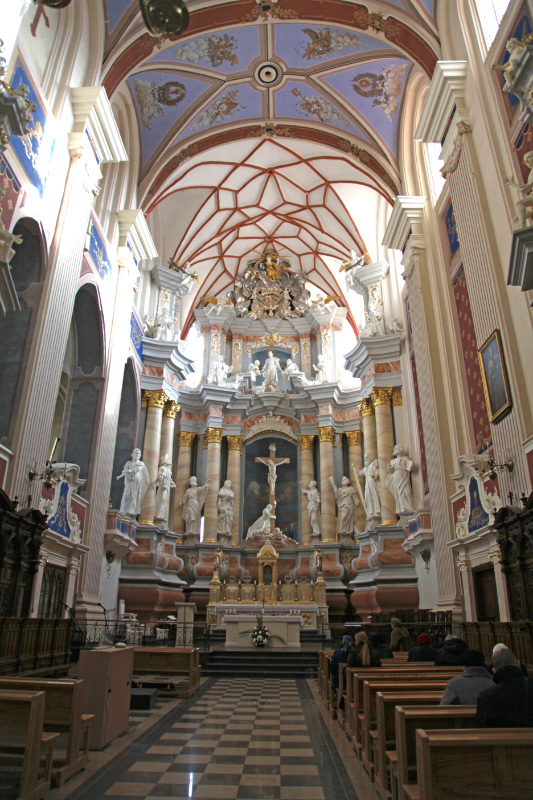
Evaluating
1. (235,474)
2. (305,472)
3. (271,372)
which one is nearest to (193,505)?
(235,474)

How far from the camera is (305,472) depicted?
2119cm

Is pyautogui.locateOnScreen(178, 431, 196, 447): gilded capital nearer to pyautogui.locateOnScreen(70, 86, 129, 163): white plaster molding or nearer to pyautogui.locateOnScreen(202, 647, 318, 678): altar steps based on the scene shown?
pyautogui.locateOnScreen(202, 647, 318, 678): altar steps

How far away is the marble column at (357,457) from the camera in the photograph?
19.6m

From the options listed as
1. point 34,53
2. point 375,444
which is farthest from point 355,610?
point 34,53

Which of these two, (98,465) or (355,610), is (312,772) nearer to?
(98,465)

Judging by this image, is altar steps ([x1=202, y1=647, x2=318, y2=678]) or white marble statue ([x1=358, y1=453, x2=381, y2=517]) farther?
white marble statue ([x1=358, y1=453, x2=381, y2=517])

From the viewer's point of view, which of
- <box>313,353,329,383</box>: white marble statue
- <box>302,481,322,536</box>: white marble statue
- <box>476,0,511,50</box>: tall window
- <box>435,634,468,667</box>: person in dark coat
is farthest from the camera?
<box>313,353,329,383</box>: white marble statue

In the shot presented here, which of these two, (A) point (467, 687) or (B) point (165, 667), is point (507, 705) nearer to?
(A) point (467, 687)

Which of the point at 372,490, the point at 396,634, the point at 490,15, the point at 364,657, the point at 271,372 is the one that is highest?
the point at 490,15

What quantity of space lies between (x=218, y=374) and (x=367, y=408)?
232 inches

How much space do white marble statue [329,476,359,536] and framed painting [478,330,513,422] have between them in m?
10.9

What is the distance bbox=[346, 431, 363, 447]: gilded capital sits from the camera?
825 inches

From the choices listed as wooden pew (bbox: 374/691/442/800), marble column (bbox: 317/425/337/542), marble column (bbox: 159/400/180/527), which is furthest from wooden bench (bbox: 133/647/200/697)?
marble column (bbox: 317/425/337/542)

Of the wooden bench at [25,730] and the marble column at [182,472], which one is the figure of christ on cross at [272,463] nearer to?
the marble column at [182,472]
